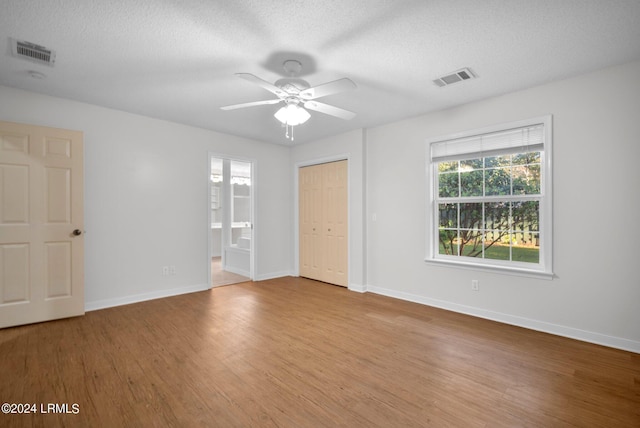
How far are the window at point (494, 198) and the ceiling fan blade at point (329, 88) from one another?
1988 millimetres

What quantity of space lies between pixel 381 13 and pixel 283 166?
3966 millimetres

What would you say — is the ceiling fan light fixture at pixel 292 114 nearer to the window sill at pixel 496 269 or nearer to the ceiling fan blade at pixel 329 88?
the ceiling fan blade at pixel 329 88

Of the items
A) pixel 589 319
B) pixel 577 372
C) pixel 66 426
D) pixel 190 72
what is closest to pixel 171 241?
pixel 190 72

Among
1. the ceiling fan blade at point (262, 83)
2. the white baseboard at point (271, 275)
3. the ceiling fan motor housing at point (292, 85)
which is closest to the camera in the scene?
the ceiling fan blade at point (262, 83)

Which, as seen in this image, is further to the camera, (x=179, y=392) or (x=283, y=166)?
(x=283, y=166)

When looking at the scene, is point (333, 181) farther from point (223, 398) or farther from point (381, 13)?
point (223, 398)

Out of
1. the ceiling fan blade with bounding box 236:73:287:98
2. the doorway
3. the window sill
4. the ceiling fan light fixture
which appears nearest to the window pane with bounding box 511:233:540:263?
the window sill

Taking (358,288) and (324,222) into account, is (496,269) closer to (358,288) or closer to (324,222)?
(358,288)

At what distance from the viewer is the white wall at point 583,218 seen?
2646 millimetres

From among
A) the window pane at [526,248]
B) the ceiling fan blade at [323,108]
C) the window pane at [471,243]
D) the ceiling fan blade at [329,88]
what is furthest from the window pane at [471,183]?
the ceiling fan blade at [329,88]

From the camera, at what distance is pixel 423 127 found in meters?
4.01

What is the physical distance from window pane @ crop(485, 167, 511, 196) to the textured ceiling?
88 centimetres

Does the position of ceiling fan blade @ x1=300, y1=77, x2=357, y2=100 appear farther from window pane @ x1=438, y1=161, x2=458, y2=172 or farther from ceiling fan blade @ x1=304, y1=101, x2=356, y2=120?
window pane @ x1=438, y1=161, x2=458, y2=172

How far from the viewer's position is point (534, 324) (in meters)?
3.11
